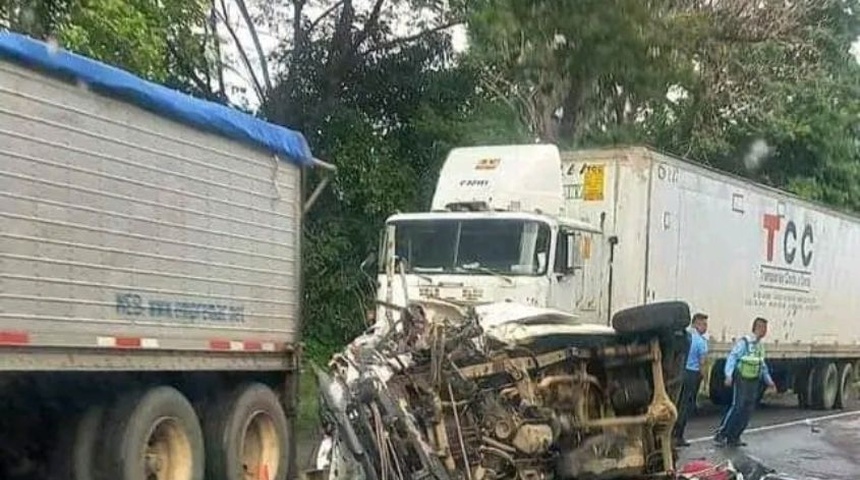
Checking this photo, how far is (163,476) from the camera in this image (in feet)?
31.1

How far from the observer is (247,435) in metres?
10.9

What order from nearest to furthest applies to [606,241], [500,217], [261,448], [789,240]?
[261,448] < [500,217] < [606,241] < [789,240]

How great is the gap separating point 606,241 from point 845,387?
10576 millimetres

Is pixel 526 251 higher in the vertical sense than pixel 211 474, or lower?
higher

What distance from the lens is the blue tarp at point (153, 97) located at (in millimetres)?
7988

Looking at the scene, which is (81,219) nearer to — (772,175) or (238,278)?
(238,278)

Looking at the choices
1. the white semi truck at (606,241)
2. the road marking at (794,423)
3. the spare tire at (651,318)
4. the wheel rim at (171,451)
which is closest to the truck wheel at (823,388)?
the road marking at (794,423)

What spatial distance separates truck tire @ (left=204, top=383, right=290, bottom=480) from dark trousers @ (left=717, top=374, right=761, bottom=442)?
7.01 metres

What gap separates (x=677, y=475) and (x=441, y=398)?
128 inches

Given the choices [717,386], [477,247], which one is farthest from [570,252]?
[717,386]

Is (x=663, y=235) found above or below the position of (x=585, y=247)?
above

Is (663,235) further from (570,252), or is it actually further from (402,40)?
(402,40)

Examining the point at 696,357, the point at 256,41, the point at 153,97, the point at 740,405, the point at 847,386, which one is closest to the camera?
the point at 153,97

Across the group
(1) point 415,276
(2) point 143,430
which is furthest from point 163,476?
(1) point 415,276
